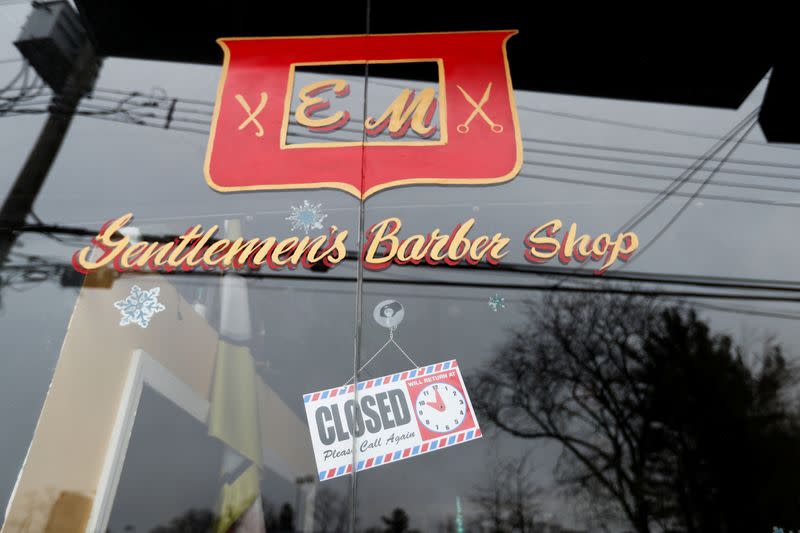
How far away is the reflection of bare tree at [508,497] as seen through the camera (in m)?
2.60

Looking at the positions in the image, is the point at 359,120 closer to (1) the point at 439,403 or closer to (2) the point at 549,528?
(1) the point at 439,403

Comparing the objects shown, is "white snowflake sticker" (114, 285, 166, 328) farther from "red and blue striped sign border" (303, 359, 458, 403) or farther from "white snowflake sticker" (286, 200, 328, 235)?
"red and blue striped sign border" (303, 359, 458, 403)

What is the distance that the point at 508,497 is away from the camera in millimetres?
2674

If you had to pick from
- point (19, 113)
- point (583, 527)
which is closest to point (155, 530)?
point (583, 527)

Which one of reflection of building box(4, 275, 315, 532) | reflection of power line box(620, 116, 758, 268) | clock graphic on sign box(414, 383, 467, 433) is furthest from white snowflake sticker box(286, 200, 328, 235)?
reflection of power line box(620, 116, 758, 268)

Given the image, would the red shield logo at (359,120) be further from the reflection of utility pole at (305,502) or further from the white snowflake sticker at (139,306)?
the reflection of utility pole at (305,502)

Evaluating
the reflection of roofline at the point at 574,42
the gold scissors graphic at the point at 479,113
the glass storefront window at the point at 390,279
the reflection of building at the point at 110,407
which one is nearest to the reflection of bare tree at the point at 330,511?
the glass storefront window at the point at 390,279

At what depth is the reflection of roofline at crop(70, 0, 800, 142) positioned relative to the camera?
3.76m

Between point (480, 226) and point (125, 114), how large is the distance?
227 cm

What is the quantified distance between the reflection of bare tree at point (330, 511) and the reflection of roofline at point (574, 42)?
2.52 meters

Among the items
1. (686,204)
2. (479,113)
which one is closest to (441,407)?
(479,113)

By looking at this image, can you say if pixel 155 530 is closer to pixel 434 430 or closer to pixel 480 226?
pixel 434 430

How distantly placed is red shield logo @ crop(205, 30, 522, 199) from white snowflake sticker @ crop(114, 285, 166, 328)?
69 centimetres

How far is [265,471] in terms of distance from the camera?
2742mm
